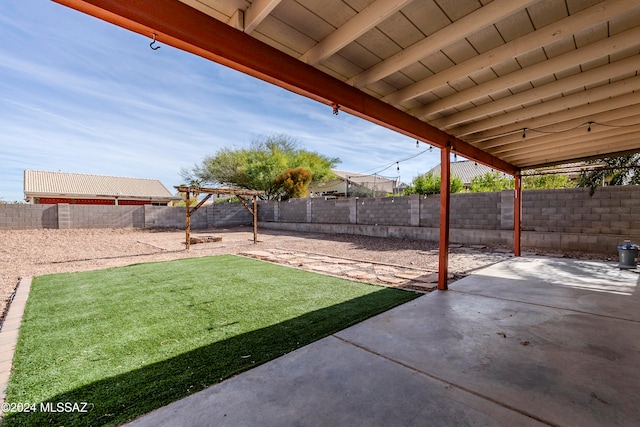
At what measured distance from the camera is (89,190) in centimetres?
2333

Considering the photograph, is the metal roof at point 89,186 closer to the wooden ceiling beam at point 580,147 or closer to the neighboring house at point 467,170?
the neighboring house at point 467,170

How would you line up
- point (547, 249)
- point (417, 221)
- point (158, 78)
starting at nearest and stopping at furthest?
point (547, 249), point (417, 221), point (158, 78)

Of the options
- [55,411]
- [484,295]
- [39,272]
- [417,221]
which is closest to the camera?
[55,411]

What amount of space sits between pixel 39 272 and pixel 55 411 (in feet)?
18.4

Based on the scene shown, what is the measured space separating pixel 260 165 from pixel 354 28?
61.9 ft

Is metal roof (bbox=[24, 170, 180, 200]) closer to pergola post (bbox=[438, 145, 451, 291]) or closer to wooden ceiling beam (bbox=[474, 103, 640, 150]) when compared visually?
pergola post (bbox=[438, 145, 451, 291])

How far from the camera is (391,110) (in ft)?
10.4

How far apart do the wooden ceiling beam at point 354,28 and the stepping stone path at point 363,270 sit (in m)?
3.52

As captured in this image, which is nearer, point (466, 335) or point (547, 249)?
point (466, 335)

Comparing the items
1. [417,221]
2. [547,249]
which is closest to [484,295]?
[547,249]

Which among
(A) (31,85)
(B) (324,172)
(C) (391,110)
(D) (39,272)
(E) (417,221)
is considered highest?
(A) (31,85)

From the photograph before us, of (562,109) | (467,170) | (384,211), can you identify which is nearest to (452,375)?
(562,109)

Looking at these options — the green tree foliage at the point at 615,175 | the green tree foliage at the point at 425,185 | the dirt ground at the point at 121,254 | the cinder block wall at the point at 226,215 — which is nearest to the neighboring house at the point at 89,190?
the cinder block wall at the point at 226,215

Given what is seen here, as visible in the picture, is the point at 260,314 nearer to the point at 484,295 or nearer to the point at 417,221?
the point at 484,295
